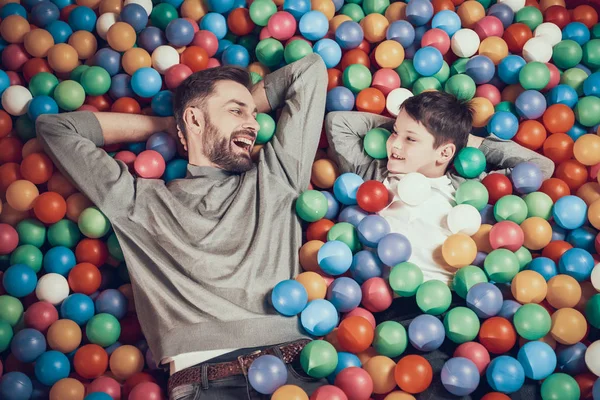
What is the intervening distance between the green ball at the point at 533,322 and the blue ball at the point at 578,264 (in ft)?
0.73

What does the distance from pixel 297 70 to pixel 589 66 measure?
3.89 feet

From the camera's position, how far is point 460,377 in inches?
77.5

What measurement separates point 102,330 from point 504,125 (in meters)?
1.57

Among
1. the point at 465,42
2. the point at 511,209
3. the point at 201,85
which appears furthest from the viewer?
the point at 465,42

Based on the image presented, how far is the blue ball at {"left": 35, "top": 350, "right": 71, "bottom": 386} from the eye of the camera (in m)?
2.19

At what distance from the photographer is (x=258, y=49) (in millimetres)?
2834

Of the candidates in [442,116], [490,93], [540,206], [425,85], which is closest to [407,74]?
[425,85]

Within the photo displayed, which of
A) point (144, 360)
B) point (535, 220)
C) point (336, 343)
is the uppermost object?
point (535, 220)

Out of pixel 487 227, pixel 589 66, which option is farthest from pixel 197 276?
pixel 589 66

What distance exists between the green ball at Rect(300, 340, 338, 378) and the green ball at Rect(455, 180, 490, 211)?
713 mm

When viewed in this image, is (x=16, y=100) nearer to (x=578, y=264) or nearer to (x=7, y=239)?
(x=7, y=239)

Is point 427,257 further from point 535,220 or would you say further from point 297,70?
point 297,70

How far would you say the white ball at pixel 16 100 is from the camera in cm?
263

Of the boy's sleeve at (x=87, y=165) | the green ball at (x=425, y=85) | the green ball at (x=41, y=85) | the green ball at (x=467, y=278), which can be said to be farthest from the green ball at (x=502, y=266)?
the green ball at (x=41, y=85)
